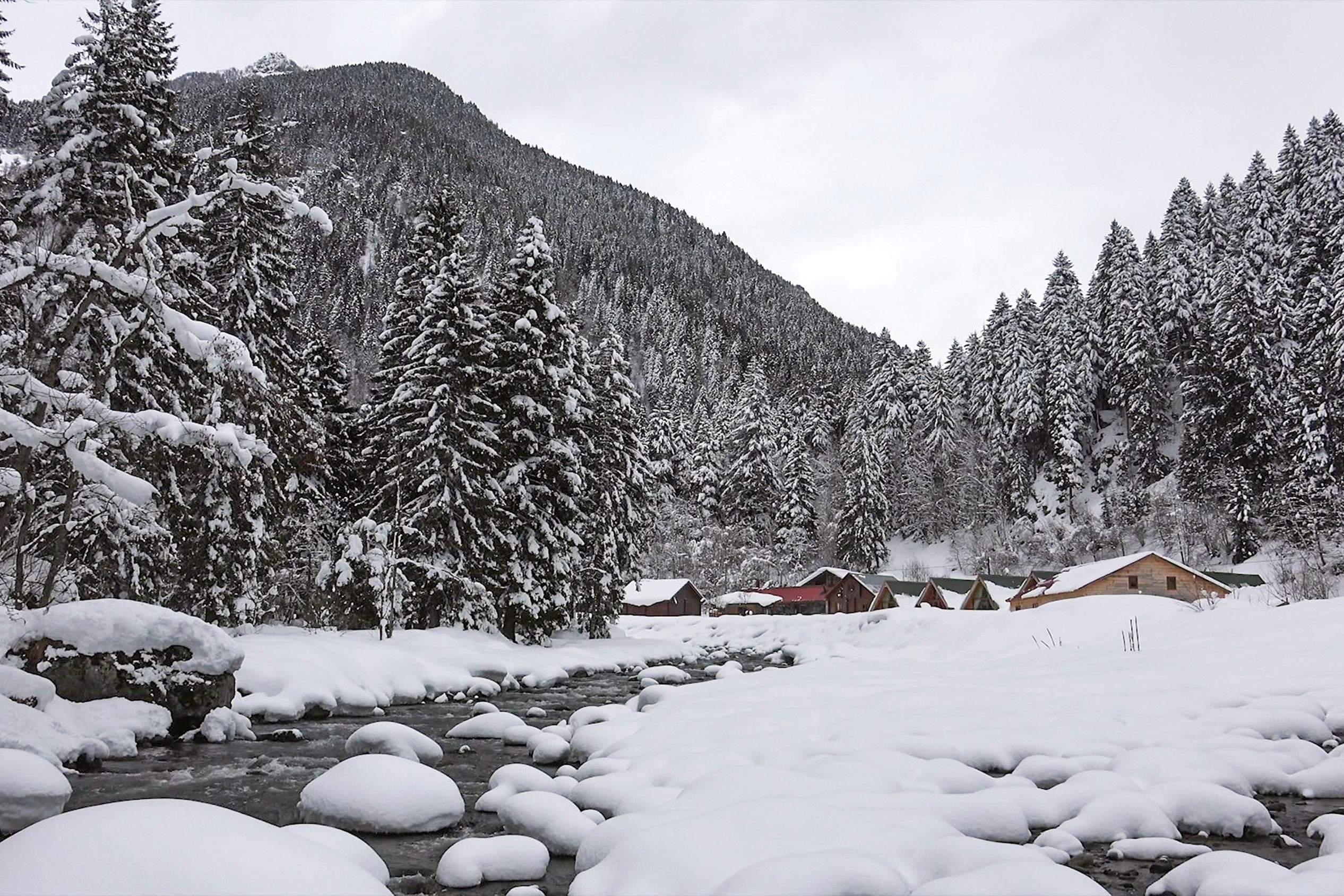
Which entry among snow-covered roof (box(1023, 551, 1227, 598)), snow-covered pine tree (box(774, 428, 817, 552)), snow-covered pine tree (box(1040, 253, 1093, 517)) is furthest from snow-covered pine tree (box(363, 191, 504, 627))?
snow-covered pine tree (box(1040, 253, 1093, 517))

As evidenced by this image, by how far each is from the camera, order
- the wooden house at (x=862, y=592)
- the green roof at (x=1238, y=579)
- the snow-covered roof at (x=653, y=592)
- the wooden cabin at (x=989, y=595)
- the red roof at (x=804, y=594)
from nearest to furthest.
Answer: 1. the green roof at (x=1238, y=579)
2. the wooden cabin at (x=989, y=595)
3. the wooden house at (x=862, y=592)
4. the red roof at (x=804, y=594)
5. the snow-covered roof at (x=653, y=592)

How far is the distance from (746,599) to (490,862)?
57.8 meters

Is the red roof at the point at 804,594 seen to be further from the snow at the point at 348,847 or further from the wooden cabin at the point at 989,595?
the snow at the point at 348,847

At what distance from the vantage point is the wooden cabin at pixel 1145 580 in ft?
137

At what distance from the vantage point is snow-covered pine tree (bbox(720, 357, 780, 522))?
72250 mm

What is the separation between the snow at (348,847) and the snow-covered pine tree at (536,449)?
1980 cm

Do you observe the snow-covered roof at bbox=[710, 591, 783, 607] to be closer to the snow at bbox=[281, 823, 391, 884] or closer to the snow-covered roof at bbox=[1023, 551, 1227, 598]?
the snow-covered roof at bbox=[1023, 551, 1227, 598]

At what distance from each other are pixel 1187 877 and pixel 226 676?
1243 centimetres

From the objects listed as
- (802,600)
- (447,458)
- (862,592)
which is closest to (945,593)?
(862,592)

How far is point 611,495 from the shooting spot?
99.5 feet

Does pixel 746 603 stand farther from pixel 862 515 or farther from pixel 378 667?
pixel 378 667

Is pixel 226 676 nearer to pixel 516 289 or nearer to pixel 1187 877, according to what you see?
pixel 1187 877

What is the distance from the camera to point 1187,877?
17.8 feet

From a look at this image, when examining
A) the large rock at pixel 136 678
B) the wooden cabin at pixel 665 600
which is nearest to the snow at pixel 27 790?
the large rock at pixel 136 678
